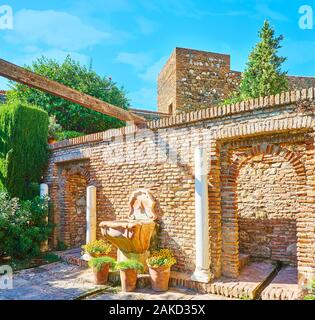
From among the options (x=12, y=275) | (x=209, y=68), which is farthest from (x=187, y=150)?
(x=209, y=68)

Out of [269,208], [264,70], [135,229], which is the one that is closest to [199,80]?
[264,70]

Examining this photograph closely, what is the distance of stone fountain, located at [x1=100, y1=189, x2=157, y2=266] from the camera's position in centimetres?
585

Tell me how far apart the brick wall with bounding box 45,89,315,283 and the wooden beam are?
52 centimetres

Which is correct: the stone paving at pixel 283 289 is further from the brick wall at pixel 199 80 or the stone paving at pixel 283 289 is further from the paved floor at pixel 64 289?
the brick wall at pixel 199 80

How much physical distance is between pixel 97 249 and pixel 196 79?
31.9 feet

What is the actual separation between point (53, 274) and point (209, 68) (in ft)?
37.0

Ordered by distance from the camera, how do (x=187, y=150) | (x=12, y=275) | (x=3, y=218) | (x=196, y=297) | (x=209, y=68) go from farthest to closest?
(x=209, y=68) → (x=3, y=218) → (x=12, y=275) → (x=187, y=150) → (x=196, y=297)

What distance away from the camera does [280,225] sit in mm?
6891

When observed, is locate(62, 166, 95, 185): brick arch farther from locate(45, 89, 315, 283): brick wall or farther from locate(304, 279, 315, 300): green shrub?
locate(304, 279, 315, 300): green shrub

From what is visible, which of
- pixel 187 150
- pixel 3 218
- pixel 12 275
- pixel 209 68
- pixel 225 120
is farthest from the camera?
pixel 209 68

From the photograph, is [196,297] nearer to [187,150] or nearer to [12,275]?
[187,150]

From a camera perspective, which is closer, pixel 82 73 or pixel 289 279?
pixel 289 279

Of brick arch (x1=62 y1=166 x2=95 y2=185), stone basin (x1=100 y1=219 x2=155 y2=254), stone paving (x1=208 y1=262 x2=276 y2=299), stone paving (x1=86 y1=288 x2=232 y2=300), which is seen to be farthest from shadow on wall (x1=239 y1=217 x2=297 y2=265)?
brick arch (x1=62 y1=166 x2=95 y2=185)

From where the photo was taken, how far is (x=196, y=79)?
46.4 feet
